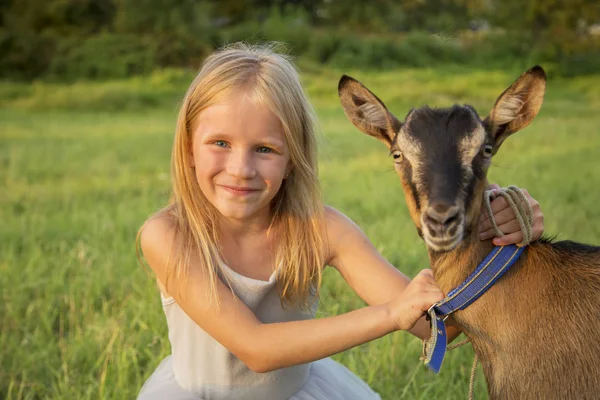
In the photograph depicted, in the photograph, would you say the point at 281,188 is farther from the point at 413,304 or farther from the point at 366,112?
the point at 413,304

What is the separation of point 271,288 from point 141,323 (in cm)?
135

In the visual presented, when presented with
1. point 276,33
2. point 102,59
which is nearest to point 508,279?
point 276,33

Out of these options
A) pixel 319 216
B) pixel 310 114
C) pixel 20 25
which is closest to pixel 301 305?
pixel 319 216

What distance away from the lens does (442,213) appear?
7.21 ft

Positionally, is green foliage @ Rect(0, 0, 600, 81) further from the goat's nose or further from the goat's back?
the goat's nose

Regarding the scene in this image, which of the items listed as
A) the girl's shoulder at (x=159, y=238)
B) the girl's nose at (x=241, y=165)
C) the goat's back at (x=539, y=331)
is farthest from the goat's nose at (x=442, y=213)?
the girl's shoulder at (x=159, y=238)

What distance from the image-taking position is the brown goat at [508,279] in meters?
2.39

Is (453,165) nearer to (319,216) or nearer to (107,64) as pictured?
(319,216)

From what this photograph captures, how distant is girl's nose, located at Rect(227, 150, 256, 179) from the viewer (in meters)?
2.71

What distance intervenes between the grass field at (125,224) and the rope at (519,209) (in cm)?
23

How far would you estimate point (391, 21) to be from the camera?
2269 cm

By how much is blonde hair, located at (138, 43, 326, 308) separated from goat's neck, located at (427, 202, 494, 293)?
0.67m

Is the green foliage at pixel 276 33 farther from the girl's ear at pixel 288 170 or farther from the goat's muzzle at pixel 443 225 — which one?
the goat's muzzle at pixel 443 225

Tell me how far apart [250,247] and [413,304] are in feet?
2.93
